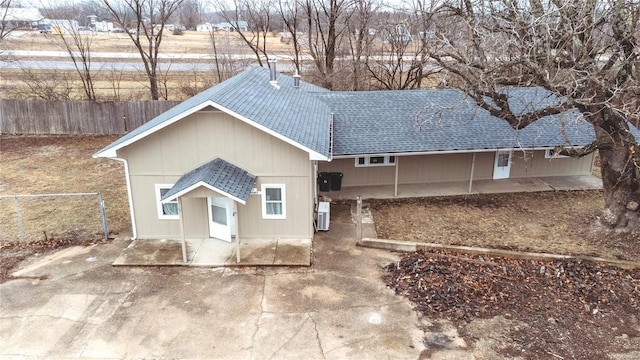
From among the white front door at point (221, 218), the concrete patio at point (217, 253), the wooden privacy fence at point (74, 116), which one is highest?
the wooden privacy fence at point (74, 116)

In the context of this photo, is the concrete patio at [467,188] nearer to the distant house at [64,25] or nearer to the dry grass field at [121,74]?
the dry grass field at [121,74]

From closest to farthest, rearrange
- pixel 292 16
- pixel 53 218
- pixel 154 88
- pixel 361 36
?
pixel 53 218 < pixel 361 36 < pixel 154 88 < pixel 292 16

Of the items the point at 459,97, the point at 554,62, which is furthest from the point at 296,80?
the point at 554,62

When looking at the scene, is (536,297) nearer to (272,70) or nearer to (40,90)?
(272,70)

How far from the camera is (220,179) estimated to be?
481 inches

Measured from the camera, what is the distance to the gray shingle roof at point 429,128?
56.0 ft

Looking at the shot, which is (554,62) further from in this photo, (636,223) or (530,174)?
(530,174)

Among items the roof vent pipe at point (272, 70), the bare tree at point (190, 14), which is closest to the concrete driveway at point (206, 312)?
the roof vent pipe at point (272, 70)

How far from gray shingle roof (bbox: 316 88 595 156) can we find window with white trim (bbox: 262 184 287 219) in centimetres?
381

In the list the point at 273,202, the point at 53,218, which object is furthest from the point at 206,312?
the point at 53,218

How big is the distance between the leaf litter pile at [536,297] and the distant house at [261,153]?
3.58m

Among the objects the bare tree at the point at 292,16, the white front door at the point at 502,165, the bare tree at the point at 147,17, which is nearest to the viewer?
the white front door at the point at 502,165

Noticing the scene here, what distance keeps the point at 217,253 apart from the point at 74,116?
18.2 m

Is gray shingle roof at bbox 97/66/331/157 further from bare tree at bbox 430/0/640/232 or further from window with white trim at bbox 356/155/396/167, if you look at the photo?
bare tree at bbox 430/0/640/232
